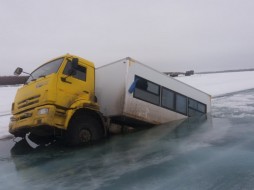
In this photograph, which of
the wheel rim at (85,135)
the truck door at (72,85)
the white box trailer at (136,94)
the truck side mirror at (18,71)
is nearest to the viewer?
the truck door at (72,85)

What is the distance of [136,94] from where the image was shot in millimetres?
9531

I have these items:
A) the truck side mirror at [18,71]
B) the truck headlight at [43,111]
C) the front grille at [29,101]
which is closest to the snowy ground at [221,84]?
the truck side mirror at [18,71]

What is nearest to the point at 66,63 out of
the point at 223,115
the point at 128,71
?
the point at 128,71

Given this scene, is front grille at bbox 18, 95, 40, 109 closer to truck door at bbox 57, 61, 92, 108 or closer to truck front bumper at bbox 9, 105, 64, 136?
truck front bumper at bbox 9, 105, 64, 136

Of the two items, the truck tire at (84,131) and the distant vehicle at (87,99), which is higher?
the distant vehicle at (87,99)

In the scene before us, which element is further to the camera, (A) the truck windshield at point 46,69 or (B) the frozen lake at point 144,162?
(A) the truck windshield at point 46,69

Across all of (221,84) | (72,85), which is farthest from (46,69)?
(221,84)

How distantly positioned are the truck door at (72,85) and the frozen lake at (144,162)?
4.11 ft

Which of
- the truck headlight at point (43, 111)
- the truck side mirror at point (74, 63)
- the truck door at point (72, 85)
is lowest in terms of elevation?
the truck headlight at point (43, 111)

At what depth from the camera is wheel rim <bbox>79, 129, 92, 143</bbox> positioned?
317 inches

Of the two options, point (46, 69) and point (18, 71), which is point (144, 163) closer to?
point (46, 69)

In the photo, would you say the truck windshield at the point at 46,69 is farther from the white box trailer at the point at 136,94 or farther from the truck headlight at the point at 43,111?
the white box trailer at the point at 136,94

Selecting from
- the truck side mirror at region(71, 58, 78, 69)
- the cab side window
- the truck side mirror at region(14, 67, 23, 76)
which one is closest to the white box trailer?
the cab side window

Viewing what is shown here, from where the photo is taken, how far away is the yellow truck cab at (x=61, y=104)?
7434 millimetres
